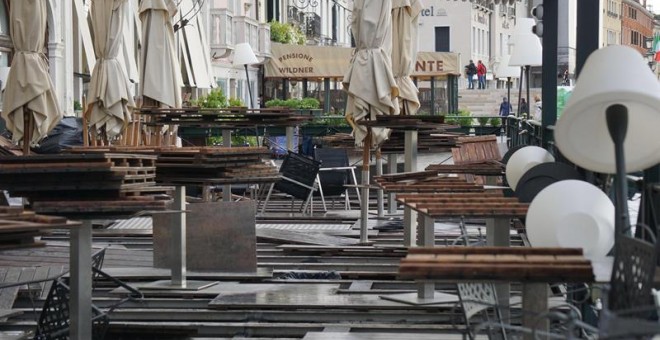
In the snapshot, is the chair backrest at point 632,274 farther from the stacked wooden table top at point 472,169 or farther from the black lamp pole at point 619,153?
the stacked wooden table top at point 472,169

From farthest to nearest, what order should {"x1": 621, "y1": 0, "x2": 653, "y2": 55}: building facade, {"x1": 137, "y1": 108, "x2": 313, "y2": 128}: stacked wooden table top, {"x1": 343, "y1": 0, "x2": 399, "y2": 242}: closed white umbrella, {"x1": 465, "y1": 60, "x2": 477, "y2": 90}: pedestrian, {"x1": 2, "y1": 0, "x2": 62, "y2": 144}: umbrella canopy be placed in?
{"x1": 621, "y1": 0, "x2": 653, "y2": 55}: building facade < {"x1": 465, "y1": 60, "x2": 477, "y2": 90}: pedestrian < {"x1": 137, "y1": 108, "x2": 313, "y2": 128}: stacked wooden table top < {"x1": 2, "y1": 0, "x2": 62, "y2": 144}: umbrella canopy < {"x1": 343, "y1": 0, "x2": 399, "y2": 242}: closed white umbrella

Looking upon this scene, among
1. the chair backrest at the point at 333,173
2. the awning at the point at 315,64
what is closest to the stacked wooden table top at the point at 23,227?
the chair backrest at the point at 333,173

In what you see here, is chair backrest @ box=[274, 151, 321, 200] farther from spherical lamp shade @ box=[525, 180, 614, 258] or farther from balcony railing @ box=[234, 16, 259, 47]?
balcony railing @ box=[234, 16, 259, 47]

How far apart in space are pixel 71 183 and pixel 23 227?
173 centimetres

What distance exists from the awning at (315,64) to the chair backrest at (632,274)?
133 feet

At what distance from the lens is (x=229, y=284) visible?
1139 centimetres

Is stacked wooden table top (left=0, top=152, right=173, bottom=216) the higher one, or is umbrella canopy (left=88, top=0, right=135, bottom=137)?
umbrella canopy (left=88, top=0, right=135, bottom=137)

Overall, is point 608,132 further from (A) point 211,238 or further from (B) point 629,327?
(A) point 211,238

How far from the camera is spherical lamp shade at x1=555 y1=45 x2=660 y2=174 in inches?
243

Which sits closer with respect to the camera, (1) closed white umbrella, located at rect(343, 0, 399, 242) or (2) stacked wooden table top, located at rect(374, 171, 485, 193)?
(2) stacked wooden table top, located at rect(374, 171, 485, 193)

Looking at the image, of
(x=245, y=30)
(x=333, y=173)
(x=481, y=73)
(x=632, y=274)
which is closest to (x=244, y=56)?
(x=245, y=30)

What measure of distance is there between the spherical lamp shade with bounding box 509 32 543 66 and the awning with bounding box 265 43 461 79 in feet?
69.0

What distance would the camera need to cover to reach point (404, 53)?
1781 cm

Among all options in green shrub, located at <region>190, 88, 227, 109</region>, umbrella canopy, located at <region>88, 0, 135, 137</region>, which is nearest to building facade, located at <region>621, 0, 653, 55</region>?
green shrub, located at <region>190, 88, 227, 109</region>
